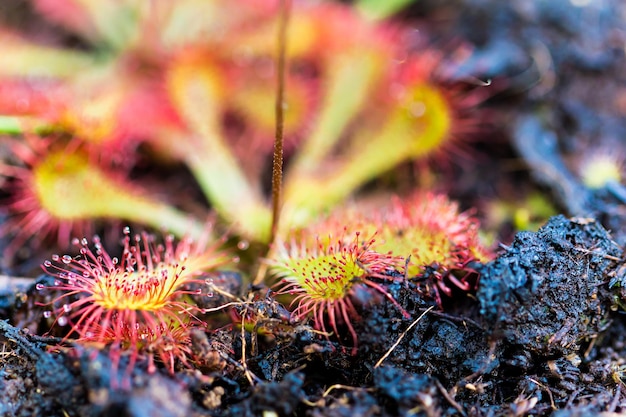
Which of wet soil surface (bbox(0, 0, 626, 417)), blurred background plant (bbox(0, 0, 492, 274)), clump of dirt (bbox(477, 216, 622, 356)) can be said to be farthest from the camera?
blurred background plant (bbox(0, 0, 492, 274))

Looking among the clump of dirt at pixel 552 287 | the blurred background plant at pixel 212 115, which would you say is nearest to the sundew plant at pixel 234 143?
the blurred background plant at pixel 212 115

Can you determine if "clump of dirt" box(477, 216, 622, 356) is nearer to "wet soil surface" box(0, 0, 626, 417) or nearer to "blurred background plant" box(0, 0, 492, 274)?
"wet soil surface" box(0, 0, 626, 417)

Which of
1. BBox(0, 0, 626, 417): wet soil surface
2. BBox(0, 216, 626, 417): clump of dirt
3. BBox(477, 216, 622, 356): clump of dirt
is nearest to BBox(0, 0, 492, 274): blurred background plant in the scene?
BBox(0, 0, 626, 417): wet soil surface

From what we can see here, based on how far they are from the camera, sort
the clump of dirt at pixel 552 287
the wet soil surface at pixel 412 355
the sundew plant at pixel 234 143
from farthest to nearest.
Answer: the sundew plant at pixel 234 143 → the clump of dirt at pixel 552 287 → the wet soil surface at pixel 412 355

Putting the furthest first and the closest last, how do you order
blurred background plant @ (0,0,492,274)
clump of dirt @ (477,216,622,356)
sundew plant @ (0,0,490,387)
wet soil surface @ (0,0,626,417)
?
1. blurred background plant @ (0,0,492,274)
2. sundew plant @ (0,0,490,387)
3. clump of dirt @ (477,216,622,356)
4. wet soil surface @ (0,0,626,417)

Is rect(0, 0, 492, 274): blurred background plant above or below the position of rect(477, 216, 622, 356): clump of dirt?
above

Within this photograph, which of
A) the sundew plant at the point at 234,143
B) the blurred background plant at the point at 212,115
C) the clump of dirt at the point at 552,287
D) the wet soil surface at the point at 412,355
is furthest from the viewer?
the blurred background plant at the point at 212,115

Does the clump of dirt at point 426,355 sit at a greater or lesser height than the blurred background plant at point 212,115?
lesser

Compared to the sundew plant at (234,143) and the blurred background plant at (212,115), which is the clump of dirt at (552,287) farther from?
the blurred background plant at (212,115)

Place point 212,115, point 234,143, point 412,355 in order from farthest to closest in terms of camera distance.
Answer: point 234,143
point 212,115
point 412,355

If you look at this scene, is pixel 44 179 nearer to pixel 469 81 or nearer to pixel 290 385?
pixel 290 385

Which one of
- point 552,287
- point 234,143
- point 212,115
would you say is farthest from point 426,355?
point 234,143

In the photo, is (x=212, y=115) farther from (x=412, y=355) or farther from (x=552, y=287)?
(x=552, y=287)
